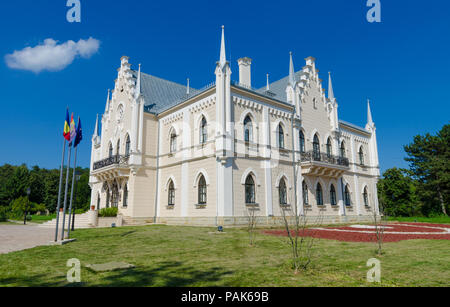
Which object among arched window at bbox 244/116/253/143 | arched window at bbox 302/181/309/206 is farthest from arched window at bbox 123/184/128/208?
arched window at bbox 302/181/309/206

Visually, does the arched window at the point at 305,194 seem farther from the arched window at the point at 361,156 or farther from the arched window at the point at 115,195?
the arched window at the point at 115,195

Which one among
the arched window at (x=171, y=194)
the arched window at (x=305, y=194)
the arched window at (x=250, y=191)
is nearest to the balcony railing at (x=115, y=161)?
the arched window at (x=171, y=194)

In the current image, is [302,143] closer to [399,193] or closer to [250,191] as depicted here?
[250,191]

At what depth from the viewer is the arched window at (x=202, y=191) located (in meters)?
21.6

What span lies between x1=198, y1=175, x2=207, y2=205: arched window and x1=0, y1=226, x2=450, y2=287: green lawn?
1071 centimetres

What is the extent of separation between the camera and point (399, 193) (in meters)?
44.3

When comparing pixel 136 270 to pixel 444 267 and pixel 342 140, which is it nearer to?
pixel 444 267

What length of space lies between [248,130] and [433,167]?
112 feet

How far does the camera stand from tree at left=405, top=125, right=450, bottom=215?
41312mm

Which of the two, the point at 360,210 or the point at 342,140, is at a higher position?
the point at 342,140

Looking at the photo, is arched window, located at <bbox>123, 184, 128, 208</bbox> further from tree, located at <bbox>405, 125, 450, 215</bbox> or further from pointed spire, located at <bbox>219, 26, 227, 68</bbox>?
tree, located at <bbox>405, 125, 450, 215</bbox>

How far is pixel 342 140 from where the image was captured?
105 ft
